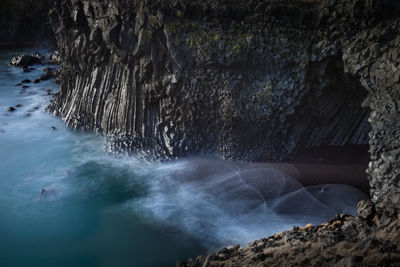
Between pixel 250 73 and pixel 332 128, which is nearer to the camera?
pixel 250 73

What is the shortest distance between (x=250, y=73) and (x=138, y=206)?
4.97m

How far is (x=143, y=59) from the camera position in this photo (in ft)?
42.9

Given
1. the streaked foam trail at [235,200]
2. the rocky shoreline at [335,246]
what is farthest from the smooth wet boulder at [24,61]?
the rocky shoreline at [335,246]

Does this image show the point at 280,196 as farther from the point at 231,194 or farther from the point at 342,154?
the point at 342,154

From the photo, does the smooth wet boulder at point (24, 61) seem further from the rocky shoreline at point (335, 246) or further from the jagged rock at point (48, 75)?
the rocky shoreline at point (335, 246)

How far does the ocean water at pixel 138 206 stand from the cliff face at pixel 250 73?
949 millimetres

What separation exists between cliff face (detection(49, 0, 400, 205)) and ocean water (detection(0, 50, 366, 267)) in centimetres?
95

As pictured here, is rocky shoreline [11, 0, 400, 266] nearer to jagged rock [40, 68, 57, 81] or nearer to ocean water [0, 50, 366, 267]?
ocean water [0, 50, 366, 267]

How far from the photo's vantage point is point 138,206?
36.0 ft

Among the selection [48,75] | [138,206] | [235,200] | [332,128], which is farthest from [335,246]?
[48,75]

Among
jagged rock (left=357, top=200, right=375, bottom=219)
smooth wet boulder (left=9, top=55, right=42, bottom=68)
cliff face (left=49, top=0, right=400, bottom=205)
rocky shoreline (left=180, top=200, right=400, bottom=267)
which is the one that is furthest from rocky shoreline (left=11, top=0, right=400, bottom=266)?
smooth wet boulder (left=9, top=55, right=42, bottom=68)

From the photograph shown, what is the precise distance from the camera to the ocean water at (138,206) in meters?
9.44

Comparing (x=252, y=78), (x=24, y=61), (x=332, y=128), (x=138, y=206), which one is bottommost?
(x=138, y=206)

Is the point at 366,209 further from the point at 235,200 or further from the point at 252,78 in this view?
the point at 252,78
